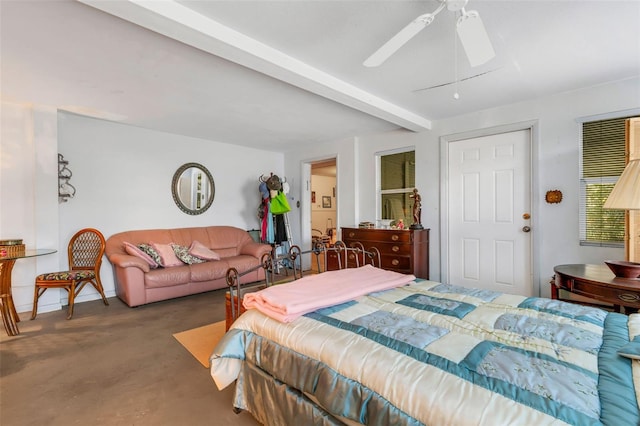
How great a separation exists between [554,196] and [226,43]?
3.44m

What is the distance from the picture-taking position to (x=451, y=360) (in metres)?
1.07

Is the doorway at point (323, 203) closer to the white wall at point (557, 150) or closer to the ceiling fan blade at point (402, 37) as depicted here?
the white wall at point (557, 150)

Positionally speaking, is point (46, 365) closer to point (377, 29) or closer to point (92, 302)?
point (92, 302)

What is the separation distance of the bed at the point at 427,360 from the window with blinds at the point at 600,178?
2029mm

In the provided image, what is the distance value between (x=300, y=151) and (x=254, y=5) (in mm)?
4230

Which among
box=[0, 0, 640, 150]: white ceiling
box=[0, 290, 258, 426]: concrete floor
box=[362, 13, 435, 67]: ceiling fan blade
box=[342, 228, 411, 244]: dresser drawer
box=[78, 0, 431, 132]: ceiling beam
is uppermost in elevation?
box=[0, 0, 640, 150]: white ceiling

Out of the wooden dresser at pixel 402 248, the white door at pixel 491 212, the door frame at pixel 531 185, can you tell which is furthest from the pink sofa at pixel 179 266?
the white door at pixel 491 212

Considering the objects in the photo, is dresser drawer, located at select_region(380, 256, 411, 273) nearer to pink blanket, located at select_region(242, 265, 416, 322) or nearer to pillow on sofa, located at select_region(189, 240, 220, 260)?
pink blanket, located at select_region(242, 265, 416, 322)

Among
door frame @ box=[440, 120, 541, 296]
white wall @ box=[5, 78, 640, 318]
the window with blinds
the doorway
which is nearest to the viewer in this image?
the window with blinds

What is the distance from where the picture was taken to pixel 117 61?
2.41 meters

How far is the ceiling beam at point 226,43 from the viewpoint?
165 cm

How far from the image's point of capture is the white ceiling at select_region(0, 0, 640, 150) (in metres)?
1.80

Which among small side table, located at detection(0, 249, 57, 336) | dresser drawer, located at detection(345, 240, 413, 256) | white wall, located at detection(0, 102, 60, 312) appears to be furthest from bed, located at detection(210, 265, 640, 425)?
white wall, located at detection(0, 102, 60, 312)

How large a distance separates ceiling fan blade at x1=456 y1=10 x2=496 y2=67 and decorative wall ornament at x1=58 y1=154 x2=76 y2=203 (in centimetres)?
458
